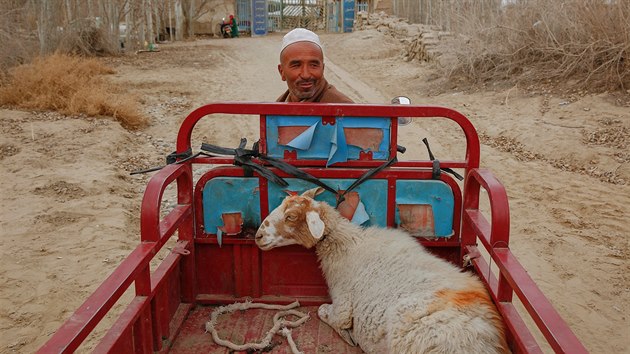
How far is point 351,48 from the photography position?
22.6m

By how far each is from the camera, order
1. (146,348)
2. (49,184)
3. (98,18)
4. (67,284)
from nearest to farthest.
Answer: (146,348) < (67,284) < (49,184) < (98,18)

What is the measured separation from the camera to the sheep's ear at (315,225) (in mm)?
2934

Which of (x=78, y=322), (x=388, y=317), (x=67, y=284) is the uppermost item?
(x=78, y=322)

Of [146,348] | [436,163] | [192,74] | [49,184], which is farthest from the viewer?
[192,74]

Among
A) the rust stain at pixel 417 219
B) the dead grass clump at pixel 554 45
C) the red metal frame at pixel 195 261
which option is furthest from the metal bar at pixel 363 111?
the dead grass clump at pixel 554 45

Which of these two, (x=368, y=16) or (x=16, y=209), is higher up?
(x=368, y=16)

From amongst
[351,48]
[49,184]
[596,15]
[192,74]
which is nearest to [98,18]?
[192,74]

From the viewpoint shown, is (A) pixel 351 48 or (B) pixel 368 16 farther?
(B) pixel 368 16

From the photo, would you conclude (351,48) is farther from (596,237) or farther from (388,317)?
(388,317)

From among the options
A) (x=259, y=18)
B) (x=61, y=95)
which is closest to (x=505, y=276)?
(x=61, y=95)

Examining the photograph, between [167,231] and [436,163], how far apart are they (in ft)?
4.72

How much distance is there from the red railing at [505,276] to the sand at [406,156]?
1.66 m

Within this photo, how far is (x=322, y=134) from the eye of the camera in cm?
313

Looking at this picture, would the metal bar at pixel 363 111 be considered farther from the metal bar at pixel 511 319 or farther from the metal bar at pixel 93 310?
the metal bar at pixel 93 310
